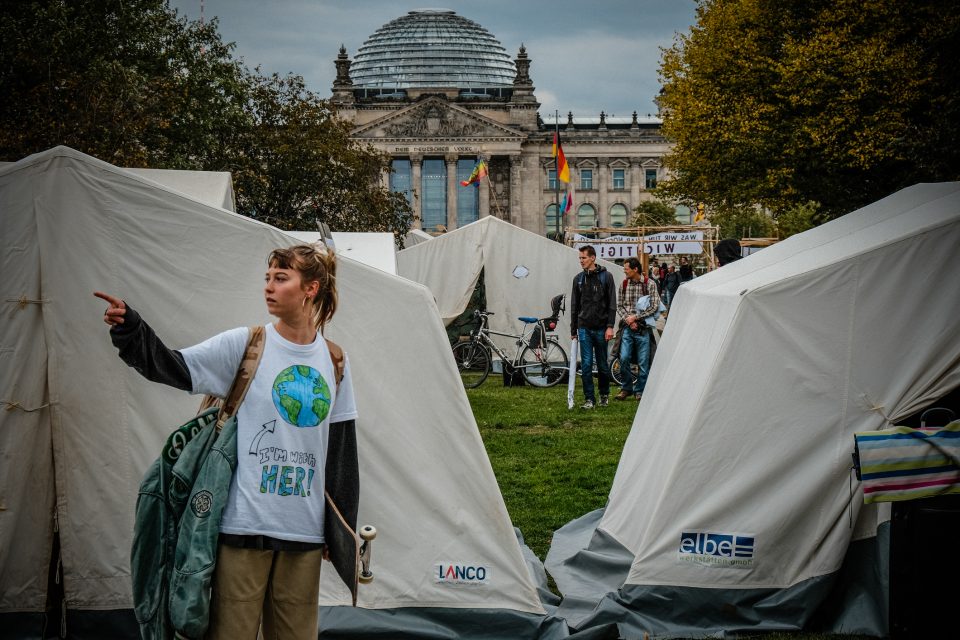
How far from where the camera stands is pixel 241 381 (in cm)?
333

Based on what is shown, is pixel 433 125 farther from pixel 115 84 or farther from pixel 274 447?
pixel 274 447

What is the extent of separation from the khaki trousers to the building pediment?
8481 cm

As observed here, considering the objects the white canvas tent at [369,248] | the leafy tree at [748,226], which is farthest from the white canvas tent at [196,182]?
the leafy tree at [748,226]

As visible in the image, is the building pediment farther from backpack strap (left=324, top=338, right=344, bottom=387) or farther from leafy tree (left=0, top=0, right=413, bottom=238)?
backpack strap (left=324, top=338, right=344, bottom=387)

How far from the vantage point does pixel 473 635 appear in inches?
198

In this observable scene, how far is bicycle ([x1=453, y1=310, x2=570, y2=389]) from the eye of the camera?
616 inches

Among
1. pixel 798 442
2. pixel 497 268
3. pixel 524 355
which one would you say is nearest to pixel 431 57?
pixel 497 268

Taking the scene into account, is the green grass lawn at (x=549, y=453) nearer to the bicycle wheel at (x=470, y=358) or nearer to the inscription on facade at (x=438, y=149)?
the bicycle wheel at (x=470, y=358)

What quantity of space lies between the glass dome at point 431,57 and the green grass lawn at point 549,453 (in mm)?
87310

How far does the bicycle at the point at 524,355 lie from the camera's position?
15.6m

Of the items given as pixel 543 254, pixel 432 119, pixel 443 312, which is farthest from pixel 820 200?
pixel 432 119

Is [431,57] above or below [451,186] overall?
above

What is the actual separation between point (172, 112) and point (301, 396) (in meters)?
20.4

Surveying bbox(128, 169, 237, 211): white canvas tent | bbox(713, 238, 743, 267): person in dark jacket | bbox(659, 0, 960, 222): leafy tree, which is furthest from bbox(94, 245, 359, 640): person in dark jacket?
bbox(659, 0, 960, 222): leafy tree
